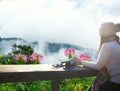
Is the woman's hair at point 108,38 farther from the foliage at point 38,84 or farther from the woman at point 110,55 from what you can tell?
the foliage at point 38,84

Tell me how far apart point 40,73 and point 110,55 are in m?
0.78

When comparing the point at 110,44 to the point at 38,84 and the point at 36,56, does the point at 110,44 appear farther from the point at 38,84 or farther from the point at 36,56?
the point at 36,56

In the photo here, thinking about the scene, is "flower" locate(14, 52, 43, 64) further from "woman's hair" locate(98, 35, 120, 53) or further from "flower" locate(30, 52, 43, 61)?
"woman's hair" locate(98, 35, 120, 53)

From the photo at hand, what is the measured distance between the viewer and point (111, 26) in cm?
491

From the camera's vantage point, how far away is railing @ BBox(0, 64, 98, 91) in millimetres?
4566

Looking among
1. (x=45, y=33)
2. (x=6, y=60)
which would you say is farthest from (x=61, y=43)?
(x=6, y=60)

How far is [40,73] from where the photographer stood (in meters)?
4.73

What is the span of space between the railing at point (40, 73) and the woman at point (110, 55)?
172mm

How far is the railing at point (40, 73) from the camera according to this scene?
4566 millimetres

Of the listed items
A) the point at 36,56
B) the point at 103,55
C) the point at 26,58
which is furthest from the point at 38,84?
the point at 103,55

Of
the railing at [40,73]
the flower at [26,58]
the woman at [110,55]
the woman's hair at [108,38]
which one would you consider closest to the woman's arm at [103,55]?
the woman at [110,55]

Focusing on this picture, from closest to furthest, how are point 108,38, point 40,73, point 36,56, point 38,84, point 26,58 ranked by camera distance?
point 40,73
point 108,38
point 38,84
point 26,58
point 36,56

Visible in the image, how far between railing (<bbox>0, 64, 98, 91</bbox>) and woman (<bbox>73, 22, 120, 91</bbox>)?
0.17 meters

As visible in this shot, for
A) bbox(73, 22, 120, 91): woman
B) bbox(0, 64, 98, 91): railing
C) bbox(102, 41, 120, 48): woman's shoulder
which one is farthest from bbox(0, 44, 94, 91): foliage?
bbox(102, 41, 120, 48): woman's shoulder
